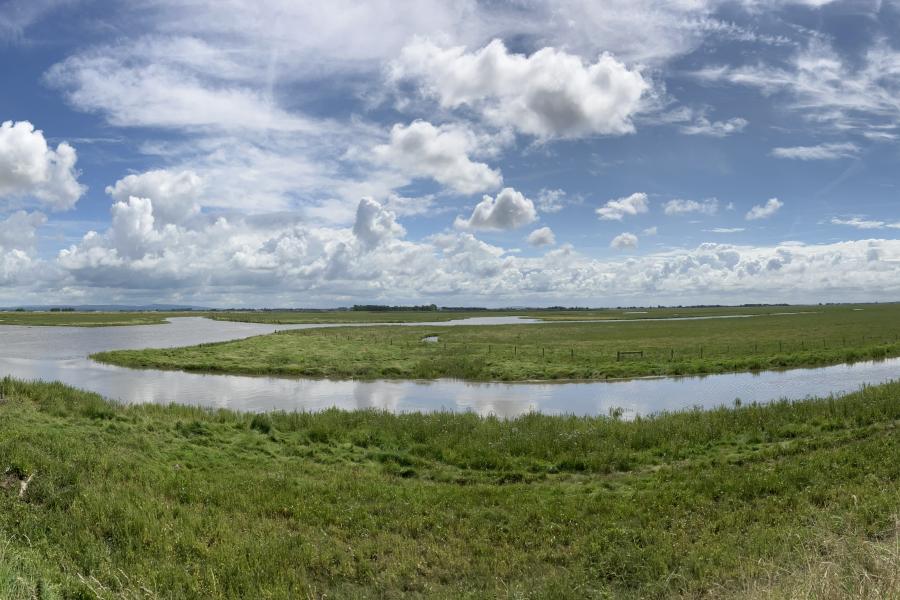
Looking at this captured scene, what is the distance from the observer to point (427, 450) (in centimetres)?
1867

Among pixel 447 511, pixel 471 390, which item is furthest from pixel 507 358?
pixel 447 511

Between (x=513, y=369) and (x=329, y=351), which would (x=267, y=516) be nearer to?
(x=513, y=369)

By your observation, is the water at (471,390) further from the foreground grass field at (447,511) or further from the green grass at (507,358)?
the foreground grass field at (447,511)

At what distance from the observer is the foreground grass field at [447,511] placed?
8.78m

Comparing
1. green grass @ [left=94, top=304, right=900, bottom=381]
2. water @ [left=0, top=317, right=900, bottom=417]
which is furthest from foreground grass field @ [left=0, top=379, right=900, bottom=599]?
green grass @ [left=94, top=304, right=900, bottom=381]

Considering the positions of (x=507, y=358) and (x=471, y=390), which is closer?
(x=471, y=390)

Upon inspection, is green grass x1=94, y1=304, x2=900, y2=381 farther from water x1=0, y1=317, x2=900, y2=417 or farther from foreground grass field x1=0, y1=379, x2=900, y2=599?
foreground grass field x1=0, y1=379, x2=900, y2=599

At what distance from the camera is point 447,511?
12273 millimetres

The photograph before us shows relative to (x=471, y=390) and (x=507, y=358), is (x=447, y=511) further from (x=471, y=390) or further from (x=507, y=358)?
(x=507, y=358)

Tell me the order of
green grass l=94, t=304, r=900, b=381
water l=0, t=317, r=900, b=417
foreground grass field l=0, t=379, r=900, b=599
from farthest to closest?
green grass l=94, t=304, r=900, b=381, water l=0, t=317, r=900, b=417, foreground grass field l=0, t=379, r=900, b=599

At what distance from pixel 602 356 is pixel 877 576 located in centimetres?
4481

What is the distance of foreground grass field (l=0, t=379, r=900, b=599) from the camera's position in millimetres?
8781

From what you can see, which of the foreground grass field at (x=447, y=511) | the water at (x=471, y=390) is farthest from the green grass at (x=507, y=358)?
the foreground grass field at (x=447, y=511)

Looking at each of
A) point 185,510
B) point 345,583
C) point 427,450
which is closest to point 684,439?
point 427,450
